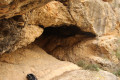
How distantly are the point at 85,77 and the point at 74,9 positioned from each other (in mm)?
2609

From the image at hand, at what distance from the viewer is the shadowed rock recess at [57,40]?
3.30 m

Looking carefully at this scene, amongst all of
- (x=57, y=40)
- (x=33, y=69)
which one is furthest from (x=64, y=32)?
(x=33, y=69)

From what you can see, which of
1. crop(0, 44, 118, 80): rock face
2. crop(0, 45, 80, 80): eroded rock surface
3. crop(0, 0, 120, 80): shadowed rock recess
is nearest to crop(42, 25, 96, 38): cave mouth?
crop(0, 0, 120, 80): shadowed rock recess

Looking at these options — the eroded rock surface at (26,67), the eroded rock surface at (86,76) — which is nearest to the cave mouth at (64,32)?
the eroded rock surface at (26,67)

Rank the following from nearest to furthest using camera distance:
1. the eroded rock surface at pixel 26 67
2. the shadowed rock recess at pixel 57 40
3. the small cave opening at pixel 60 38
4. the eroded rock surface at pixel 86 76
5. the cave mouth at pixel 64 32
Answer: the shadowed rock recess at pixel 57 40, the eroded rock surface at pixel 26 67, the eroded rock surface at pixel 86 76, the cave mouth at pixel 64 32, the small cave opening at pixel 60 38

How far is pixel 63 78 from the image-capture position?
404cm

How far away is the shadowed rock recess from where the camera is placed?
10.8ft

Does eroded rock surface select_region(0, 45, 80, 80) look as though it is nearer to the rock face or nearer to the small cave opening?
the rock face

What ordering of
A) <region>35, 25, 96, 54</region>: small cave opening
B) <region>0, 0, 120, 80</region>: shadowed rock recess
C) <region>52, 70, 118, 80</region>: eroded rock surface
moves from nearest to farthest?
1. <region>0, 0, 120, 80</region>: shadowed rock recess
2. <region>52, 70, 118, 80</region>: eroded rock surface
3. <region>35, 25, 96, 54</region>: small cave opening

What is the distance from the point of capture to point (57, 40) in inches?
304

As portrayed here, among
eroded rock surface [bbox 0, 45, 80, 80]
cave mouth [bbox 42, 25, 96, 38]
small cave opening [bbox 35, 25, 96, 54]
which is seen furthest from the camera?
small cave opening [bbox 35, 25, 96, 54]

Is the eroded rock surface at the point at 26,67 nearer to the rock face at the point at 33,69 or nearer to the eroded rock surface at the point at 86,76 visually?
the rock face at the point at 33,69

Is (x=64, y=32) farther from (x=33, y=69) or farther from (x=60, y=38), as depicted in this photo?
(x=33, y=69)

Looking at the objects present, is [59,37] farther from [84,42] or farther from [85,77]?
[85,77]
